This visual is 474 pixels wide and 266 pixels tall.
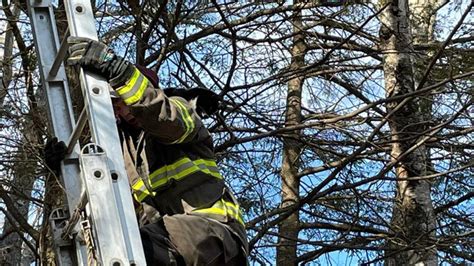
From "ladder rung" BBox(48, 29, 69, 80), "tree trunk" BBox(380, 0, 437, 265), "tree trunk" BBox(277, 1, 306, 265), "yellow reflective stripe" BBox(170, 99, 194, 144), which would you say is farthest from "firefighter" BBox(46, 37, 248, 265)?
"tree trunk" BBox(380, 0, 437, 265)

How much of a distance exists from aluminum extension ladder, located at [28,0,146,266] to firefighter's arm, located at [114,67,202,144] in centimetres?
13

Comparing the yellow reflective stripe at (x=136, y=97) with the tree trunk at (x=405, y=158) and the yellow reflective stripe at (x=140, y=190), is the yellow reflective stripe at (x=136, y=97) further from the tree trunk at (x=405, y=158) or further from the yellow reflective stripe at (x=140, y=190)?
the tree trunk at (x=405, y=158)

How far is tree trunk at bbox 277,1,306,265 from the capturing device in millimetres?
6898

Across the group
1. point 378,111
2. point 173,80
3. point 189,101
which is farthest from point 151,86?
point 378,111

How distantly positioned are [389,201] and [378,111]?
0.81 meters

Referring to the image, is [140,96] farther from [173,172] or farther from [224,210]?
[224,210]

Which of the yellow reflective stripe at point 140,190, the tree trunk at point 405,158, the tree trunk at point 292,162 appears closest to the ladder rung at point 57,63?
the yellow reflective stripe at point 140,190

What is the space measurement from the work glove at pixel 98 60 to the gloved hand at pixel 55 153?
19.0 inches

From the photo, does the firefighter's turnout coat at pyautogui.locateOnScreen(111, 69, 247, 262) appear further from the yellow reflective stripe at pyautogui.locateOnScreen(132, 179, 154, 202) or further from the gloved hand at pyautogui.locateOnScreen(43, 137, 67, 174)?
the gloved hand at pyautogui.locateOnScreen(43, 137, 67, 174)

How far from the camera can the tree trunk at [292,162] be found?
22.6 ft

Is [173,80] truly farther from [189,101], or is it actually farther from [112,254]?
[112,254]

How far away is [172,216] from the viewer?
10.5 ft

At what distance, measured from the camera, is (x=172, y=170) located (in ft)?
10.9

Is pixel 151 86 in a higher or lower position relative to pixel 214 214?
higher
